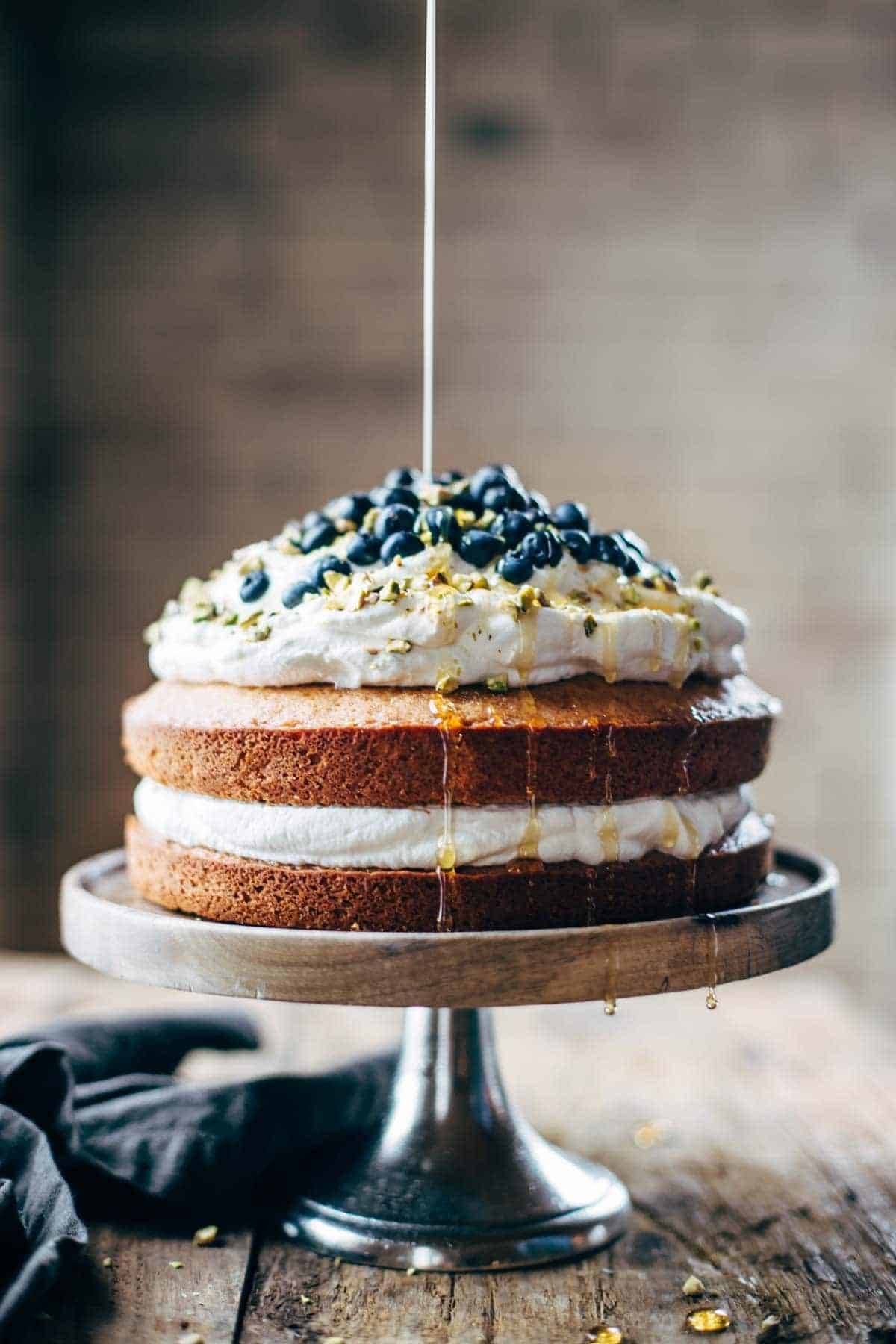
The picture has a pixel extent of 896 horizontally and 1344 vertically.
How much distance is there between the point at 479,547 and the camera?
1887 mm

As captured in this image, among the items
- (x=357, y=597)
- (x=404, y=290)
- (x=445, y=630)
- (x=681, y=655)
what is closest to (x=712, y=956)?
(x=681, y=655)

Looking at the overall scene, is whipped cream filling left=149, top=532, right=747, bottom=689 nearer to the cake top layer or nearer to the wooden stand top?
the cake top layer

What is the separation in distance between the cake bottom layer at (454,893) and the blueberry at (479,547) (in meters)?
0.41

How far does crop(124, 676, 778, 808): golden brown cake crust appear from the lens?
1747mm

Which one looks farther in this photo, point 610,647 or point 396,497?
point 396,497

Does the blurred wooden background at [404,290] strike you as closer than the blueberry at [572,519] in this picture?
No

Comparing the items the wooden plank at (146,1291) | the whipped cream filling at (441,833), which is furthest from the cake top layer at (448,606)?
the wooden plank at (146,1291)

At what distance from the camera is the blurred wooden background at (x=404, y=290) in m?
4.20

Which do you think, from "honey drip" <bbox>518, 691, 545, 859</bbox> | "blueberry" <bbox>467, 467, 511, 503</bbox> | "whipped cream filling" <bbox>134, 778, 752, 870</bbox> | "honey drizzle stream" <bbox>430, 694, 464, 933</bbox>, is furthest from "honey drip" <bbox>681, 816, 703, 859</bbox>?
"blueberry" <bbox>467, 467, 511, 503</bbox>

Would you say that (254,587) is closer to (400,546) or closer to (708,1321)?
(400,546)

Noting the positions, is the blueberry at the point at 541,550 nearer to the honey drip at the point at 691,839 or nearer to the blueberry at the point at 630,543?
the blueberry at the point at 630,543

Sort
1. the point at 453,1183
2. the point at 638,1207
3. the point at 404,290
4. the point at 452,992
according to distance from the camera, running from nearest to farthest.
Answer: the point at 452,992 → the point at 453,1183 → the point at 638,1207 → the point at 404,290

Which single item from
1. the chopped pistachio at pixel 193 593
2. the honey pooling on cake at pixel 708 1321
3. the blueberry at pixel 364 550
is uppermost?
the blueberry at pixel 364 550

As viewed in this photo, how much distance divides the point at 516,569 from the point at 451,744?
0.27m
